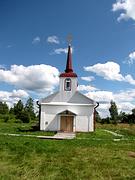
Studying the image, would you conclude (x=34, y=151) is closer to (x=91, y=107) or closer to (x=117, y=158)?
(x=117, y=158)

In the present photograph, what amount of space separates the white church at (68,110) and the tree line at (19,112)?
72.9 feet

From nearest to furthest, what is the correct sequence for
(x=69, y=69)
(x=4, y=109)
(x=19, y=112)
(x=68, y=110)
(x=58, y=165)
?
1. (x=58, y=165)
2. (x=68, y=110)
3. (x=69, y=69)
4. (x=19, y=112)
5. (x=4, y=109)

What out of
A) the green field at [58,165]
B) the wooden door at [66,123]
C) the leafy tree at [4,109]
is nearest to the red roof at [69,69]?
the wooden door at [66,123]

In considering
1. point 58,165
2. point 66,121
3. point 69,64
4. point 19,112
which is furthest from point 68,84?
point 19,112

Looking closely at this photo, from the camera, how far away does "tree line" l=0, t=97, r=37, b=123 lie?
5422 cm

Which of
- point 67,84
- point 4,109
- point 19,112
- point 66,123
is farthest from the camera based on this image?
point 4,109

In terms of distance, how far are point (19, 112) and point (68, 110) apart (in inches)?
1295

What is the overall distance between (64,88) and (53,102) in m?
1.92

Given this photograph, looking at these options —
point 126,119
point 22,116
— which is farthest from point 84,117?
point 126,119

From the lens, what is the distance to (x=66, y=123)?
30.6m

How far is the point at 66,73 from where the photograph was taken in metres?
31.9

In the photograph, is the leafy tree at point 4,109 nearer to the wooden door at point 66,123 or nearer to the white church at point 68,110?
the white church at point 68,110

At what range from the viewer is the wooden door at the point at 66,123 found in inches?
1196

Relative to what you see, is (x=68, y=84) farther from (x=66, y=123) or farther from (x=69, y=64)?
(x=66, y=123)
